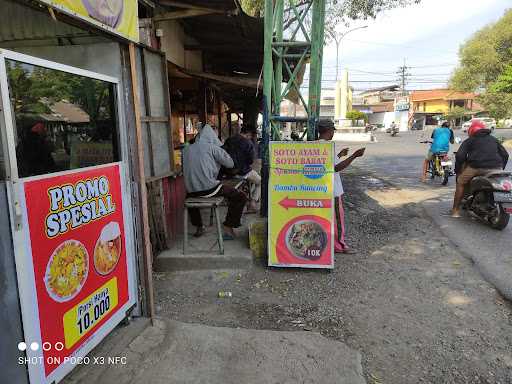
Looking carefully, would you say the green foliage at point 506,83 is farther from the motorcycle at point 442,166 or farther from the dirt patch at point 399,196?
the dirt patch at point 399,196

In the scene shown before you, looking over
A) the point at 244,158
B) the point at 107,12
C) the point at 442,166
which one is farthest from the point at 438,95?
the point at 107,12

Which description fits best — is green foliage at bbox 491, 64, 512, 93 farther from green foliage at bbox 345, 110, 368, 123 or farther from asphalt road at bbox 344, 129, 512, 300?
green foliage at bbox 345, 110, 368, 123

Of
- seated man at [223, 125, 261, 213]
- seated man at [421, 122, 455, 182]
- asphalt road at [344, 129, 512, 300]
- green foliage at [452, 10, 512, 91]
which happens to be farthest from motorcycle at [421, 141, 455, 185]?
green foliage at [452, 10, 512, 91]

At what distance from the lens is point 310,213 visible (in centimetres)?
453

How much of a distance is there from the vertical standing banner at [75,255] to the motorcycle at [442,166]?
939cm

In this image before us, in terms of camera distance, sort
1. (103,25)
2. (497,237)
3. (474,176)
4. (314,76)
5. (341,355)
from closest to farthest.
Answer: (103,25), (341,355), (314,76), (497,237), (474,176)

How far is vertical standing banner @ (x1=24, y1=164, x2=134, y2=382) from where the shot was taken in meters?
2.04

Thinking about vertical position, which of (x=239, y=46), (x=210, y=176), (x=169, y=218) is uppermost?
(x=239, y=46)

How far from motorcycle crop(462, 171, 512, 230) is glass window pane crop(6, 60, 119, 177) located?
556 cm

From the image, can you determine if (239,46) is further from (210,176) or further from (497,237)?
(497,237)

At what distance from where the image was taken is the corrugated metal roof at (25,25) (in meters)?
3.69

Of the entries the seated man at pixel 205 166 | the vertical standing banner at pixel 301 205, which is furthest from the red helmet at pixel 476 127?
the seated man at pixel 205 166

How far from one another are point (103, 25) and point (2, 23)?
2481 mm

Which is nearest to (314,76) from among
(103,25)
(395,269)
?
(395,269)
